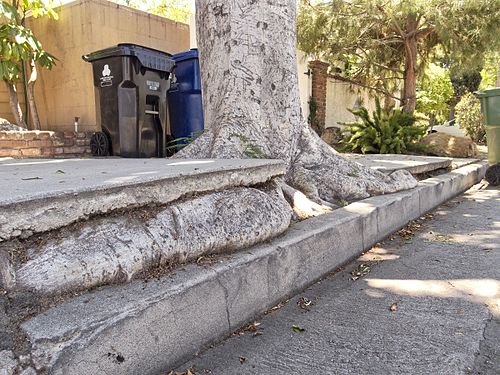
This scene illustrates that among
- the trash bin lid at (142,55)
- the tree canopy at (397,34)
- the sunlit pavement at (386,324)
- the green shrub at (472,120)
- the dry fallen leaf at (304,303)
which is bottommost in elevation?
the sunlit pavement at (386,324)

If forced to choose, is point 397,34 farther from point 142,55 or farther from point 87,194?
point 87,194

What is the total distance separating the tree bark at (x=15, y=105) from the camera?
6.16 metres

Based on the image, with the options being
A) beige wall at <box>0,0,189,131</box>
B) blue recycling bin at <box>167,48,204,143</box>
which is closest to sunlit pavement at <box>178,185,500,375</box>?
blue recycling bin at <box>167,48,204,143</box>

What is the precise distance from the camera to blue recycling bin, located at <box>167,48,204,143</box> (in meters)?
6.17

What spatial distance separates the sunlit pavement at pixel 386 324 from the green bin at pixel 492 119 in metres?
3.94

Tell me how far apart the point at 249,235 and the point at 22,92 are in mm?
6146

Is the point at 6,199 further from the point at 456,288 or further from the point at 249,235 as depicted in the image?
the point at 456,288

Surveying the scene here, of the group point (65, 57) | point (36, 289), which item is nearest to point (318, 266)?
point (36, 289)

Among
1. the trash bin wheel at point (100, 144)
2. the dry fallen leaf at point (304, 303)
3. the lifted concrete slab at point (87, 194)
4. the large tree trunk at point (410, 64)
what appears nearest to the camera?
the lifted concrete slab at point (87, 194)

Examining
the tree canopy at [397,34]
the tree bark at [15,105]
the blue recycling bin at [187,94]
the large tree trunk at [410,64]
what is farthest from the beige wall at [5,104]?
the large tree trunk at [410,64]

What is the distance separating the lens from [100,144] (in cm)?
565

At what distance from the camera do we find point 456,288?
8.20ft

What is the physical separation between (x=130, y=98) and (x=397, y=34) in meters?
7.07

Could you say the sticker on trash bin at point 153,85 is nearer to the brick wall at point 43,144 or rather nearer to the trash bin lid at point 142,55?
the trash bin lid at point 142,55
